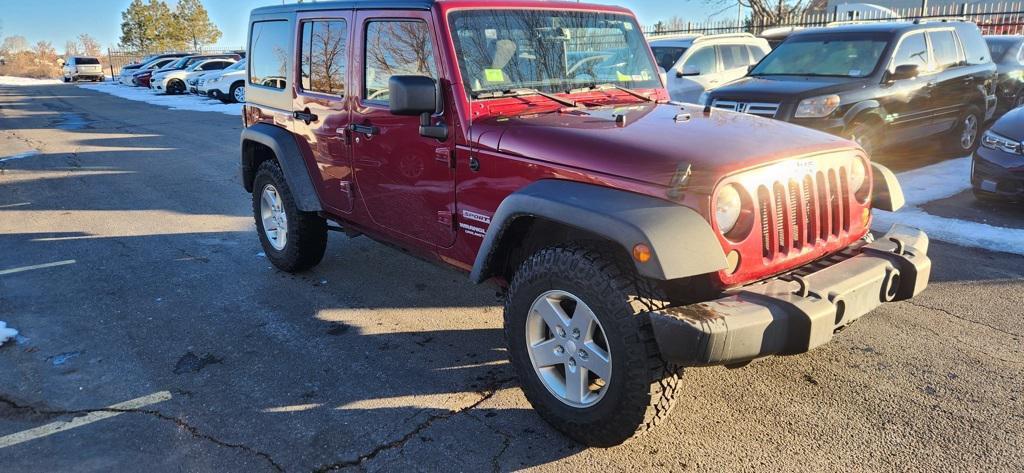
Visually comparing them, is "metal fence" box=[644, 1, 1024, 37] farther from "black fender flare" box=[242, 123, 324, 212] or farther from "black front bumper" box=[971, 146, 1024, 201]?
"black fender flare" box=[242, 123, 324, 212]

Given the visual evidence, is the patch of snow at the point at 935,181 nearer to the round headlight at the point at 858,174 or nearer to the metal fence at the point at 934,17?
the round headlight at the point at 858,174

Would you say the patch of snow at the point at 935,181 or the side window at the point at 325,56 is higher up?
the side window at the point at 325,56

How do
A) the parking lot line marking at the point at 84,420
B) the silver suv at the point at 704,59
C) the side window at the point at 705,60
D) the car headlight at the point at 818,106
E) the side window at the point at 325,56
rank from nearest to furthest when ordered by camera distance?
the parking lot line marking at the point at 84,420, the side window at the point at 325,56, the car headlight at the point at 818,106, the silver suv at the point at 704,59, the side window at the point at 705,60

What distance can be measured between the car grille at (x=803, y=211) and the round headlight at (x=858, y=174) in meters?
0.19

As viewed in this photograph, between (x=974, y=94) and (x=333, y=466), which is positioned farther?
(x=974, y=94)

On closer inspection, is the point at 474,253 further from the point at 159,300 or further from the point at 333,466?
the point at 159,300

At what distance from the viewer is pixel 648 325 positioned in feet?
8.75

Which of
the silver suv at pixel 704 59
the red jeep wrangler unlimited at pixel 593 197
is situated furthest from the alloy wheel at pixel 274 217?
the silver suv at pixel 704 59

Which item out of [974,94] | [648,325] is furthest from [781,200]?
[974,94]

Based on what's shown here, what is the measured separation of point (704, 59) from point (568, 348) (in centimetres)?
1021

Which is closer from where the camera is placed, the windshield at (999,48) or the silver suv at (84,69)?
the windshield at (999,48)

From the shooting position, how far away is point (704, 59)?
39.4 feet

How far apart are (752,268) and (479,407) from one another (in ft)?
4.81

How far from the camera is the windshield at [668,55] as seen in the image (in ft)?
38.8
